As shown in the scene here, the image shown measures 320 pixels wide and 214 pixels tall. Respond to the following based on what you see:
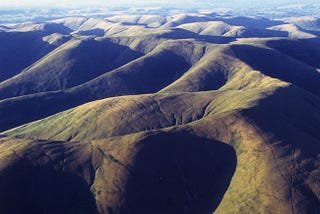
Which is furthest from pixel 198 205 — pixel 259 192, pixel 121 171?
pixel 121 171

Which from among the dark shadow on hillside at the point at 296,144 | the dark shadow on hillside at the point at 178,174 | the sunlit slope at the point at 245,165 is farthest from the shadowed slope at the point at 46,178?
the dark shadow on hillside at the point at 296,144

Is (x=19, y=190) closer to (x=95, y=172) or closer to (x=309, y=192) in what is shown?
(x=95, y=172)

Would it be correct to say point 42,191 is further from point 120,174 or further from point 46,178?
point 120,174

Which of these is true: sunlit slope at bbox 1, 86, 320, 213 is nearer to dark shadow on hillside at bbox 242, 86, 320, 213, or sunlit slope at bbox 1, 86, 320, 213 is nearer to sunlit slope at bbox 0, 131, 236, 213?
dark shadow on hillside at bbox 242, 86, 320, 213

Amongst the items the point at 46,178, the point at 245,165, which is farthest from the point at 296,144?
the point at 46,178

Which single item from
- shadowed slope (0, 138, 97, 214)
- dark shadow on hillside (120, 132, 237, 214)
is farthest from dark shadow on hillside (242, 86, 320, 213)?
shadowed slope (0, 138, 97, 214)

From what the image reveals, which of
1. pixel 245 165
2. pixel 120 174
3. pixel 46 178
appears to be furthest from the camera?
pixel 245 165
